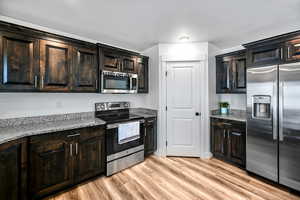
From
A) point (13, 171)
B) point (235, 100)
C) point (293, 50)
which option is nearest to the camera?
point (13, 171)

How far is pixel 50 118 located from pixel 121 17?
209 cm

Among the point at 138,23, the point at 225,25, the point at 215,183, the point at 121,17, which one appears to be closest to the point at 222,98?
the point at 225,25

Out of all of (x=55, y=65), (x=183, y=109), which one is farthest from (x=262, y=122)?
(x=55, y=65)

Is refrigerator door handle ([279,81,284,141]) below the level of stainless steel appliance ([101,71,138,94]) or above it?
below

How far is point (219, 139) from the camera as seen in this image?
119 inches

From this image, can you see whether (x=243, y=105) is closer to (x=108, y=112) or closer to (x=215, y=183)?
(x=215, y=183)

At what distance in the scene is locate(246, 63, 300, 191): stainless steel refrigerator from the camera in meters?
1.99

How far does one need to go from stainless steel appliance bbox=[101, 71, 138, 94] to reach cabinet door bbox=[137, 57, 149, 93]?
0.60 ft

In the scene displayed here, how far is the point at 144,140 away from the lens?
305 cm

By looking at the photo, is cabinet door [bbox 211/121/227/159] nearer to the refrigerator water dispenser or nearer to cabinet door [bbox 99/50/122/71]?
the refrigerator water dispenser

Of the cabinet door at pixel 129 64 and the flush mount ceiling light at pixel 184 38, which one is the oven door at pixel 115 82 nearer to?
the cabinet door at pixel 129 64

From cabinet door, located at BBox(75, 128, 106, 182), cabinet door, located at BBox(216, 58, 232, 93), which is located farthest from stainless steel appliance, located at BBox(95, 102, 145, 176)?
cabinet door, located at BBox(216, 58, 232, 93)

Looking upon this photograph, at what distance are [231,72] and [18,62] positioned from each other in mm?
3824

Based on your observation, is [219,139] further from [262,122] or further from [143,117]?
[143,117]
